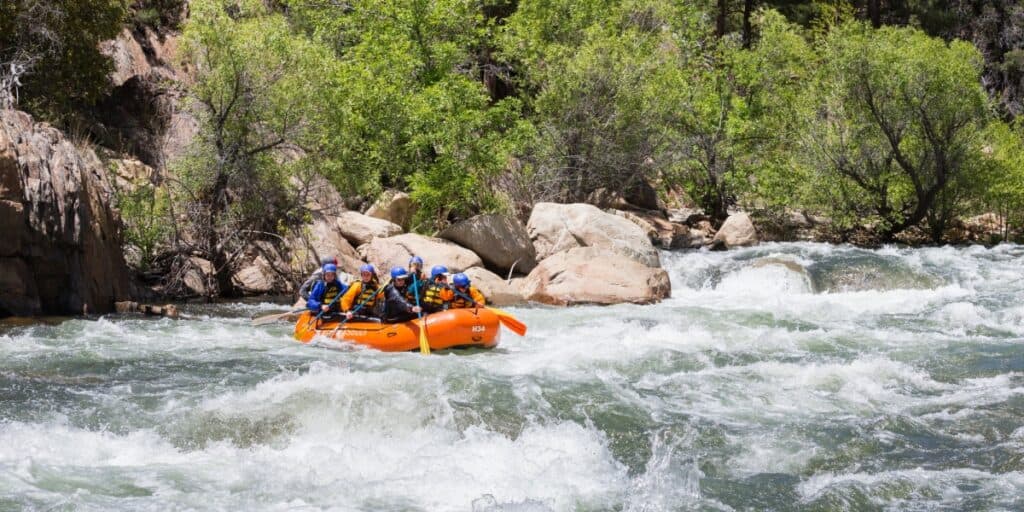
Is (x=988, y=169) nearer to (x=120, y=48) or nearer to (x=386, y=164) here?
(x=386, y=164)

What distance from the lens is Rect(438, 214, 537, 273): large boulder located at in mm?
16344

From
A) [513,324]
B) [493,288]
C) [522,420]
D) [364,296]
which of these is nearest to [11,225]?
[364,296]

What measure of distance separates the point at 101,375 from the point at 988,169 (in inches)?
734

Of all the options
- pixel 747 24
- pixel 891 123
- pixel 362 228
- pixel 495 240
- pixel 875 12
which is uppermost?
pixel 875 12

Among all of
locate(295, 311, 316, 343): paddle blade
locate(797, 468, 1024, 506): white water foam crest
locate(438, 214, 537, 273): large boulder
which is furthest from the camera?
locate(438, 214, 537, 273): large boulder

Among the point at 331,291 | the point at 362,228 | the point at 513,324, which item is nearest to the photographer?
the point at 513,324

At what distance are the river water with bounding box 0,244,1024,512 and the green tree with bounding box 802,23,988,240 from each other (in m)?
9.41

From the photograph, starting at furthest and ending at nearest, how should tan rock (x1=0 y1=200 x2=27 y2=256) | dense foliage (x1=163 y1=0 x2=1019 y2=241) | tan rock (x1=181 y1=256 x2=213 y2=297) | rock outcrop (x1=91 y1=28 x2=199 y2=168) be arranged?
rock outcrop (x1=91 y1=28 x2=199 y2=168) → dense foliage (x1=163 y1=0 x2=1019 y2=241) → tan rock (x1=181 y1=256 x2=213 y2=297) → tan rock (x1=0 y1=200 x2=27 y2=256)

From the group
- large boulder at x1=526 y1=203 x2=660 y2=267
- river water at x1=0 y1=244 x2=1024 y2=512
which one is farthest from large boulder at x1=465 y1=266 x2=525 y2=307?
river water at x1=0 y1=244 x2=1024 y2=512

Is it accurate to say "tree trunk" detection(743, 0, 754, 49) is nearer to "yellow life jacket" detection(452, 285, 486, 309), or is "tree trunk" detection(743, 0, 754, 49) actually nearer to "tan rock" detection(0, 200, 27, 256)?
"yellow life jacket" detection(452, 285, 486, 309)

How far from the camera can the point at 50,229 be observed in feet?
37.9

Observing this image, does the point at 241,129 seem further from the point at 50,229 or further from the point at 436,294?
the point at 436,294

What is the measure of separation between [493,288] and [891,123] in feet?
34.5

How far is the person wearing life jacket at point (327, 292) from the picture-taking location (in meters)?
11.1
